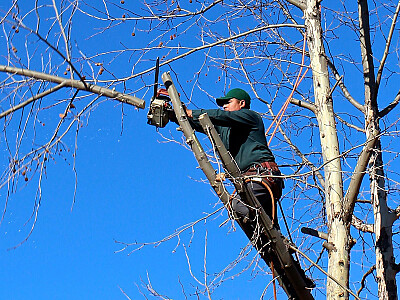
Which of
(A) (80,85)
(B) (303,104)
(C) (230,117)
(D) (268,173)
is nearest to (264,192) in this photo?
(D) (268,173)

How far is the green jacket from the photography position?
5539 millimetres

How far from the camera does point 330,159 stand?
604 centimetres

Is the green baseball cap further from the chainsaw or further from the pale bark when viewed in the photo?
the pale bark

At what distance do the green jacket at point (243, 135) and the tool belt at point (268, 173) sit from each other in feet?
0.25

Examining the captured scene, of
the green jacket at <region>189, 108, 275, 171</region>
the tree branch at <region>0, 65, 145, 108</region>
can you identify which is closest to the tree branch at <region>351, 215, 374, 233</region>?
the green jacket at <region>189, 108, 275, 171</region>

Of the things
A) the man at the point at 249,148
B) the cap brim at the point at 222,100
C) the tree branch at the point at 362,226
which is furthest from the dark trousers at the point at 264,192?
the tree branch at the point at 362,226

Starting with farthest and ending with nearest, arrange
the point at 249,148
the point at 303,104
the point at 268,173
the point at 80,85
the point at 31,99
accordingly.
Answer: the point at 303,104 < the point at 249,148 < the point at 268,173 < the point at 80,85 < the point at 31,99

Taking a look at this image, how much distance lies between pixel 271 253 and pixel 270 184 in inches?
23.0

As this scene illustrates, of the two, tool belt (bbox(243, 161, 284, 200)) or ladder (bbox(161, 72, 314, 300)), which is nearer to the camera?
ladder (bbox(161, 72, 314, 300))

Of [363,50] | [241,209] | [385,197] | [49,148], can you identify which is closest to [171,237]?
[241,209]

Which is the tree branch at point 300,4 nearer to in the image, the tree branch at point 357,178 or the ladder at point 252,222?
the tree branch at point 357,178

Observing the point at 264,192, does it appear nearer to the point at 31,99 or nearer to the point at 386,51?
the point at 31,99

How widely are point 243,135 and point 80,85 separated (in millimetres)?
1522

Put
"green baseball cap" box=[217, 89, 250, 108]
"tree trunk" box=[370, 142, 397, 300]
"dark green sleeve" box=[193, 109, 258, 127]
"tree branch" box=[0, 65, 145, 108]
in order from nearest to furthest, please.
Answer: "tree branch" box=[0, 65, 145, 108]
"dark green sleeve" box=[193, 109, 258, 127]
"green baseball cap" box=[217, 89, 250, 108]
"tree trunk" box=[370, 142, 397, 300]
